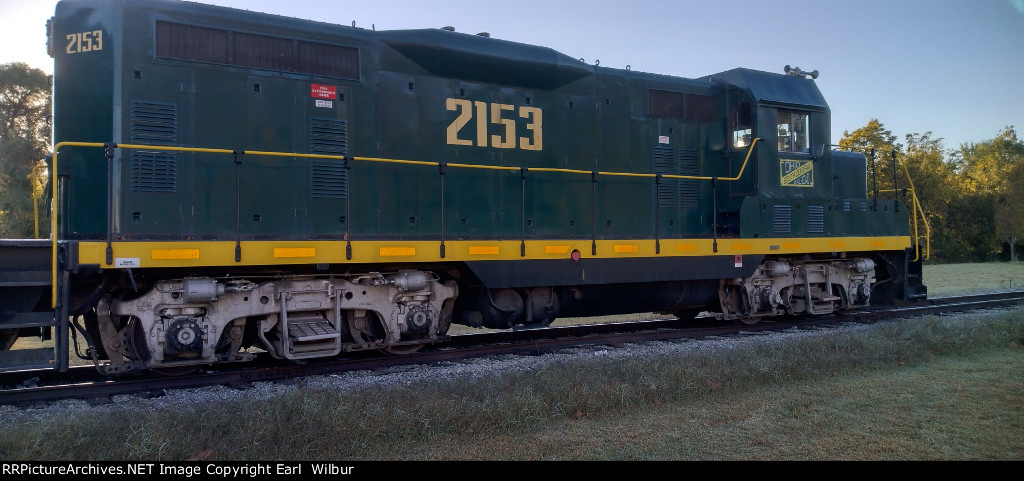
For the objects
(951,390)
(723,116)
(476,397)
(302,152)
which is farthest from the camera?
(723,116)

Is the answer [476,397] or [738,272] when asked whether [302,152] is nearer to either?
[476,397]

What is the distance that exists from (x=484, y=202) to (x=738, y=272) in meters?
4.05

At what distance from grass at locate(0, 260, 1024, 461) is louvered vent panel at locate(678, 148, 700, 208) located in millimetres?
3660

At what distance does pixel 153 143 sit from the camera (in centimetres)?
647

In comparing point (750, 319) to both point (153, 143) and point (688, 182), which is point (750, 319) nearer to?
point (688, 182)

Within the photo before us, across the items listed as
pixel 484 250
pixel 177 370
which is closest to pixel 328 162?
pixel 484 250

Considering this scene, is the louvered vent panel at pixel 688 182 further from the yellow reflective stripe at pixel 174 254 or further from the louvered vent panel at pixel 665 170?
the yellow reflective stripe at pixel 174 254

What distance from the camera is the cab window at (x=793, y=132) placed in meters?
10.2

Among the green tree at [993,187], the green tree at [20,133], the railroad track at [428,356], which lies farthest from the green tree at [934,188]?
the green tree at [20,133]

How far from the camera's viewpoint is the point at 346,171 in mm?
7250

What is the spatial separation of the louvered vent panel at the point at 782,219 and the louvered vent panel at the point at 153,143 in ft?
26.8

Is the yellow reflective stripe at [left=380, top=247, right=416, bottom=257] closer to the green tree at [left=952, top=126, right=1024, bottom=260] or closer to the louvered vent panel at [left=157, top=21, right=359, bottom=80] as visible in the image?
the louvered vent panel at [left=157, top=21, right=359, bottom=80]
